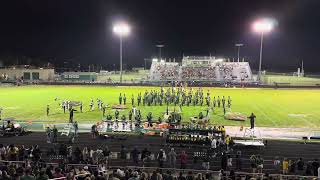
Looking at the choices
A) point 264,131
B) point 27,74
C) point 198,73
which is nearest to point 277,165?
point 264,131

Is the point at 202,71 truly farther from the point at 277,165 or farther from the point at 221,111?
the point at 277,165

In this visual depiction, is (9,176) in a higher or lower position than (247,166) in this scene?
higher

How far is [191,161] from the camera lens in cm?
1991

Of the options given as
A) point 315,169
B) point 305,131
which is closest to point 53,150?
point 315,169

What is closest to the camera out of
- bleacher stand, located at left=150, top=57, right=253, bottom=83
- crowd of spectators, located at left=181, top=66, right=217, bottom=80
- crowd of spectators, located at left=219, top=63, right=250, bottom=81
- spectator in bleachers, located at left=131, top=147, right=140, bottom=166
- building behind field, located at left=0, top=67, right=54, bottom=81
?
spectator in bleachers, located at left=131, top=147, right=140, bottom=166

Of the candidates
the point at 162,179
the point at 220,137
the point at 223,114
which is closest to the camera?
the point at 162,179

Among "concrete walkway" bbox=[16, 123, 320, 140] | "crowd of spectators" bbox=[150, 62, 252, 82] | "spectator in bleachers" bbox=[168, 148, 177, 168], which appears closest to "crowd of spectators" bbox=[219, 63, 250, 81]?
"crowd of spectators" bbox=[150, 62, 252, 82]

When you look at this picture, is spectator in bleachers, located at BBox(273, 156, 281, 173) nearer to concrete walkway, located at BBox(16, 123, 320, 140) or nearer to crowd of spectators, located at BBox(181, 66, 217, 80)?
concrete walkway, located at BBox(16, 123, 320, 140)

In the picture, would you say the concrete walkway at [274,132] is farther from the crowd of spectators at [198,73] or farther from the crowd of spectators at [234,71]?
the crowd of spectators at [198,73]

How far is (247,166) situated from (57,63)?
127m

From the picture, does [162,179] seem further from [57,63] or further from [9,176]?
[57,63]

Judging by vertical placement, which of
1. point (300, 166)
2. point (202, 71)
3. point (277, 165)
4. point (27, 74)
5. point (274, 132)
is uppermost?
point (202, 71)

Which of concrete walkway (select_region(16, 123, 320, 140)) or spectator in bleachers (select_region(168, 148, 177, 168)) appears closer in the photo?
spectator in bleachers (select_region(168, 148, 177, 168))

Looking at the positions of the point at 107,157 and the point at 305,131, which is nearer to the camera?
the point at 107,157
